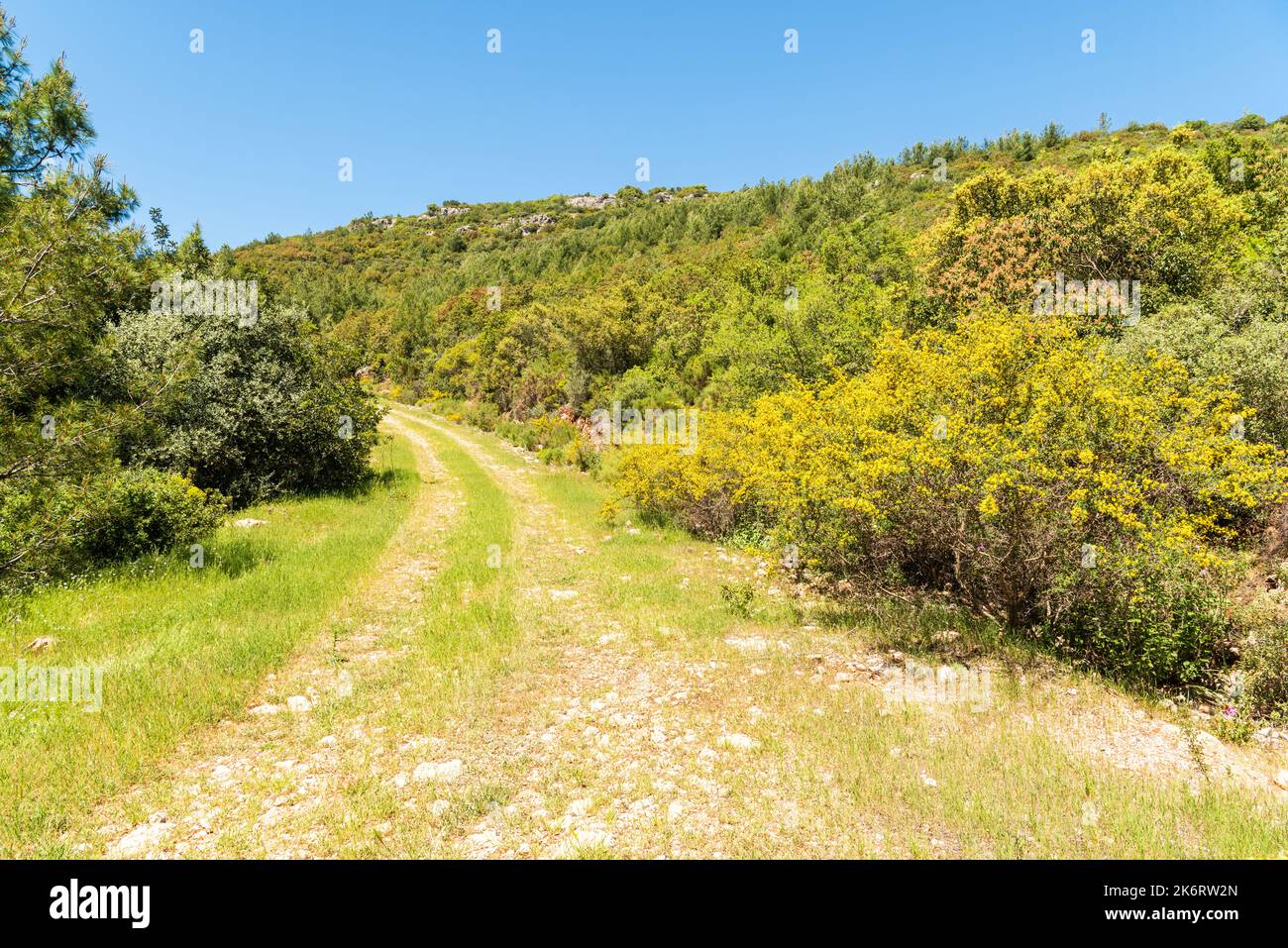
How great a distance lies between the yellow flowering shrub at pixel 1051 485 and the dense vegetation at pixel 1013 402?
4 cm

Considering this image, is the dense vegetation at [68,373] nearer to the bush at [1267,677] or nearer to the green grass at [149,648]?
the green grass at [149,648]

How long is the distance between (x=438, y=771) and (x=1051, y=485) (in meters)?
7.86

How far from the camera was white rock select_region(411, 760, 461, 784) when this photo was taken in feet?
15.9

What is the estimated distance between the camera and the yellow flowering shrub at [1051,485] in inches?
255

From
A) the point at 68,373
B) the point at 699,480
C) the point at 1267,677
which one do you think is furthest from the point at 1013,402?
the point at 68,373

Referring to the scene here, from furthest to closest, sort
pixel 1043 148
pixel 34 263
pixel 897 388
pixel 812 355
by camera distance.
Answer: pixel 1043 148, pixel 812 355, pixel 897 388, pixel 34 263

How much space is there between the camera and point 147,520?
32.4ft

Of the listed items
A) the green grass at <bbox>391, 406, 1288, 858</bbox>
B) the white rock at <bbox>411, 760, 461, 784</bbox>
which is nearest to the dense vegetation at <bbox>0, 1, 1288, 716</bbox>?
the green grass at <bbox>391, 406, 1288, 858</bbox>

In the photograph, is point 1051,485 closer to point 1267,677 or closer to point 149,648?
point 1267,677

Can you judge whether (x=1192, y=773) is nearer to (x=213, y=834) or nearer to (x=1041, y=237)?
(x=213, y=834)
